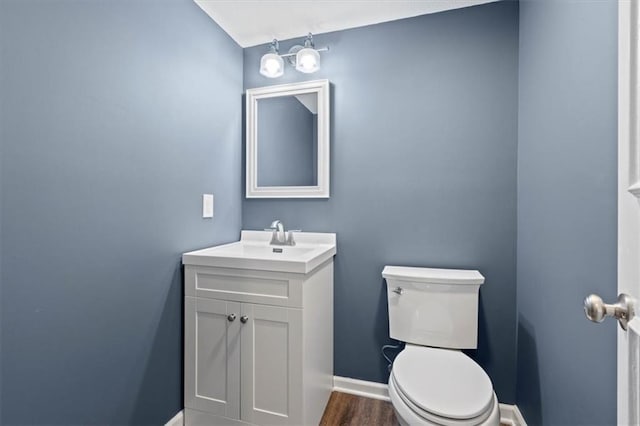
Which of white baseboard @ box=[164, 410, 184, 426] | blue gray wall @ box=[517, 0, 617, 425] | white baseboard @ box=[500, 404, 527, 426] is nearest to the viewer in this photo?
blue gray wall @ box=[517, 0, 617, 425]

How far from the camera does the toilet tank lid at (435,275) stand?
142 cm

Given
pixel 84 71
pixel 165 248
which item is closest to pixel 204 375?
pixel 165 248

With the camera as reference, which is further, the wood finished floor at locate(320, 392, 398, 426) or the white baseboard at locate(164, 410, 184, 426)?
the wood finished floor at locate(320, 392, 398, 426)

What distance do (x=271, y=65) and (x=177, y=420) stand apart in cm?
199

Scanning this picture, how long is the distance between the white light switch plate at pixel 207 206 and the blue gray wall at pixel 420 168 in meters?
0.44

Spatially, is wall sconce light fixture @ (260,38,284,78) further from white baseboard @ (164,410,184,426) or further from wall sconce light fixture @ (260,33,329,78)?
white baseboard @ (164,410,184,426)

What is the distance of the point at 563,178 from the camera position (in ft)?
3.42

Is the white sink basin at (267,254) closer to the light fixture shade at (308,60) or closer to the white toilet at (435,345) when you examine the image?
the white toilet at (435,345)

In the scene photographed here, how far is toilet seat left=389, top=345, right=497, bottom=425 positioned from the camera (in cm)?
98

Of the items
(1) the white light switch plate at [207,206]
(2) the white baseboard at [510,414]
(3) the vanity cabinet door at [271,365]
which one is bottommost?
(2) the white baseboard at [510,414]

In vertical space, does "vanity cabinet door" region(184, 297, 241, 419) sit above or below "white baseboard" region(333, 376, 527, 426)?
above

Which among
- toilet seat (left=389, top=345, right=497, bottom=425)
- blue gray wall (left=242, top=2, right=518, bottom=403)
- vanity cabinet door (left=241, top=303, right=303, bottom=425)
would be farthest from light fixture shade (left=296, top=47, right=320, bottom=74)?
toilet seat (left=389, top=345, right=497, bottom=425)

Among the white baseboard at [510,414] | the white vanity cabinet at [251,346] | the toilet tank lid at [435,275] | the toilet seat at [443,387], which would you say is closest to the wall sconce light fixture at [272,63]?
the white vanity cabinet at [251,346]

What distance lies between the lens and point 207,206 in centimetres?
168
